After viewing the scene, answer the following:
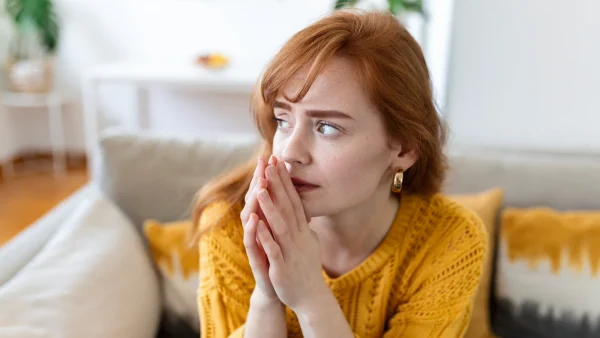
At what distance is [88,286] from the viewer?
1.12 metres

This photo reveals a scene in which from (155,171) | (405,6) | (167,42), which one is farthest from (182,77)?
(155,171)

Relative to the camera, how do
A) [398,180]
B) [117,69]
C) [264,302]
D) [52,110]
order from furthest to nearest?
[52,110], [117,69], [398,180], [264,302]

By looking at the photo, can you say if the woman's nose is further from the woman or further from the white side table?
the white side table

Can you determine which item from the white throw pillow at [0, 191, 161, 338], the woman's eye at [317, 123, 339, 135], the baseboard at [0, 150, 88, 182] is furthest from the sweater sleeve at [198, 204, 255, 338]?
the baseboard at [0, 150, 88, 182]

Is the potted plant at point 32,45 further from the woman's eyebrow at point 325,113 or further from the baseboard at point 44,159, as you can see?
the woman's eyebrow at point 325,113

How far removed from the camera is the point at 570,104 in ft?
6.43

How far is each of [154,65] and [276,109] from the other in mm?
2810

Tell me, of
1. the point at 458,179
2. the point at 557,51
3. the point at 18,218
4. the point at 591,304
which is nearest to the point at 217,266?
the point at 458,179

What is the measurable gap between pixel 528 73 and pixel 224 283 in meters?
1.46

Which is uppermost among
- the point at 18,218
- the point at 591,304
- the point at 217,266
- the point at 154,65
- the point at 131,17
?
the point at 131,17

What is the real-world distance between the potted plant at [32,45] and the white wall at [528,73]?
2.60 meters

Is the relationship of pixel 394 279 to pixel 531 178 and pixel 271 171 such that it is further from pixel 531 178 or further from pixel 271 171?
pixel 531 178

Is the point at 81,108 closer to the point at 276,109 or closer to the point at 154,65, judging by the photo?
the point at 154,65

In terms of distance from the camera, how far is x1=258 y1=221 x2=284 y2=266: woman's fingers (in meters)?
0.84
